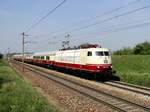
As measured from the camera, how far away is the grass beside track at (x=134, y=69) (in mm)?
27652

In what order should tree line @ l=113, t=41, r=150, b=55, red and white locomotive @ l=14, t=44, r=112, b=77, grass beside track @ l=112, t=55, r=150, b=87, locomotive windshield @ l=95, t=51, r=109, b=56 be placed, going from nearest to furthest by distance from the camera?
grass beside track @ l=112, t=55, r=150, b=87 < red and white locomotive @ l=14, t=44, r=112, b=77 < locomotive windshield @ l=95, t=51, r=109, b=56 < tree line @ l=113, t=41, r=150, b=55

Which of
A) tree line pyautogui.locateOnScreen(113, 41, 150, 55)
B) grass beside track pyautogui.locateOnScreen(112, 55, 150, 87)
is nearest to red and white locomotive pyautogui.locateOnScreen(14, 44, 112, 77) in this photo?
grass beside track pyautogui.locateOnScreen(112, 55, 150, 87)

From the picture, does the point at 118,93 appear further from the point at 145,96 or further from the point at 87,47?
the point at 87,47

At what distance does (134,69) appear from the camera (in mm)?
44750

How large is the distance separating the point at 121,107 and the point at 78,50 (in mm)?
18954

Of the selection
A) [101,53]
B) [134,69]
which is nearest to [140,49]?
[134,69]

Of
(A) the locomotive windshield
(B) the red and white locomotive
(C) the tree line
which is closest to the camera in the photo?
(B) the red and white locomotive

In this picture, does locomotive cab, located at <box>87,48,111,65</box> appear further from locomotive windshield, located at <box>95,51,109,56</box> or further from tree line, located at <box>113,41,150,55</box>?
tree line, located at <box>113,41,150,55</box>

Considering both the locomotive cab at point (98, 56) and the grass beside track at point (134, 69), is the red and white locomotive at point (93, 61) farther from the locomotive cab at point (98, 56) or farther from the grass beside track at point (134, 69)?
the grass beside track at point (134, 69)

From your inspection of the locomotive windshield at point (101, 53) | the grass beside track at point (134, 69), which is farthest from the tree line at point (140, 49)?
the locomotive windshield at point (101, 53)

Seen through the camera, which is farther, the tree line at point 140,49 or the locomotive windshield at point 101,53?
the tree line at point 140,49

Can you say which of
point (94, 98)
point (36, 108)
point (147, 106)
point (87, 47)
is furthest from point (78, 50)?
point (36, 108)

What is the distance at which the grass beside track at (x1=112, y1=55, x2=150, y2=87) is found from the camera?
2765 centimetres

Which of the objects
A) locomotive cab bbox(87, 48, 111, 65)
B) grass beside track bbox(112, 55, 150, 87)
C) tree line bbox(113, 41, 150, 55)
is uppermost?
tree line bbox(113, 41, 150, 55)
